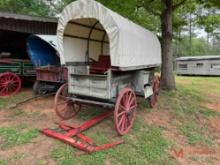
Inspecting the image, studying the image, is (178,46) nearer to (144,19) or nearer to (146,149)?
(144,19)

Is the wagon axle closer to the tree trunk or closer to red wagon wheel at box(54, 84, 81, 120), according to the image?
red wagon wheel at box(54, 84, 81, 120)

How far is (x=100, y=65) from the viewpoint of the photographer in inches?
235

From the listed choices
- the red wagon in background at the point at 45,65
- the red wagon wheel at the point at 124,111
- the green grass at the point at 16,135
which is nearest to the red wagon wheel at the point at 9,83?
the red wagon in background at the point at 45,65

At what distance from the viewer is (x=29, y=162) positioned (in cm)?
340

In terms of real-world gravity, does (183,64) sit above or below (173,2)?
below

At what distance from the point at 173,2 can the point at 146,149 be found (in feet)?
22.6

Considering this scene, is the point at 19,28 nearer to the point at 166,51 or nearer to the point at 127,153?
the point at 166,51

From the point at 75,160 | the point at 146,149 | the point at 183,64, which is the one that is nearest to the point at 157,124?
the point at 146,149

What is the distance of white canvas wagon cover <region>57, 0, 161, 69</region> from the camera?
4047 millimetres

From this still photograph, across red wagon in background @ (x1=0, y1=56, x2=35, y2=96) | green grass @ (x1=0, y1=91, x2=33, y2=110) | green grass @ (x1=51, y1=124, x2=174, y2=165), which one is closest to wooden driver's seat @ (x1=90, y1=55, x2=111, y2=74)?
green grass @ (x1=51, y1=124, x2=174, y2=165)

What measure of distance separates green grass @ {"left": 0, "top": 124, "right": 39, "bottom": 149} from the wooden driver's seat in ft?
7.25

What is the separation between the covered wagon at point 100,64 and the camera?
13.3 feet

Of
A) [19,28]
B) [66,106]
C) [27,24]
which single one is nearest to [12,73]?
[19,28]

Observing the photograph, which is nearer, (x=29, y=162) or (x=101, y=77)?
(x=29, y=162)
